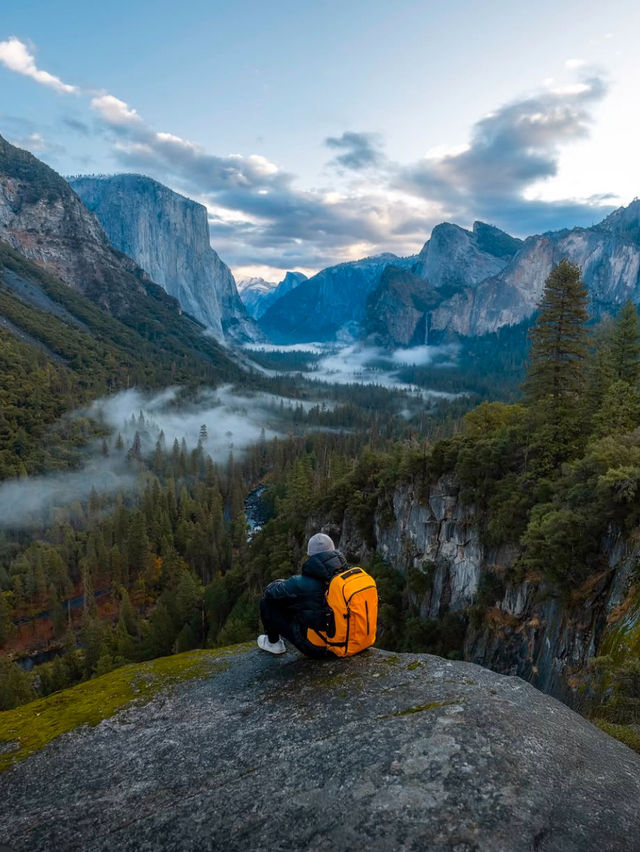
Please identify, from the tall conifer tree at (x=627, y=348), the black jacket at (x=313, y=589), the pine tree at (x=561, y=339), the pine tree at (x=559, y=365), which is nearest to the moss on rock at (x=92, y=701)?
the black jacket at (x=313, y=589)

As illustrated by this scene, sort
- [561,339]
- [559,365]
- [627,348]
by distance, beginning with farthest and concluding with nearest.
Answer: [627,348], [561,339], [559,365]

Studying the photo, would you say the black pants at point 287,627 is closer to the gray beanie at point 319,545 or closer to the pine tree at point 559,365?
the gray beanie at point 319,545

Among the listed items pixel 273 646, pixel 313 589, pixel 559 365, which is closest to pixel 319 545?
pixel 313 589

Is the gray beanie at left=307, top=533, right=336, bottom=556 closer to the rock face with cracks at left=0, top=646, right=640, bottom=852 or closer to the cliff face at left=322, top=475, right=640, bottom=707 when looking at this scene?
the rock face with cracks at left=0, top=646, right=640, bottom=852

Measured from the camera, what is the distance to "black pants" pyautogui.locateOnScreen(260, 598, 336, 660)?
8.99m

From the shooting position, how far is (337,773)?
Result: 242 inches

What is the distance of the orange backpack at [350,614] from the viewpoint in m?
8.45

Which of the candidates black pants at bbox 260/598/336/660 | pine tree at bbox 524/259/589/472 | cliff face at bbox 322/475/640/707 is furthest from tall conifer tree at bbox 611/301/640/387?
black pants at bbox 260/598/336/660

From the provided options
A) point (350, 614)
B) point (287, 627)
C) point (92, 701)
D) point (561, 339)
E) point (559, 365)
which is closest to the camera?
point (350, 614)

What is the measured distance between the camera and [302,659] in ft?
30.8

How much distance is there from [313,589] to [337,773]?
2.96m

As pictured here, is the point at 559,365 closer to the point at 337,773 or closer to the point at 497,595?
the point at 497,595

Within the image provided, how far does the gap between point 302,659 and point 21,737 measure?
187 inches

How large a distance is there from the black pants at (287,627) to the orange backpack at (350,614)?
129 millimetres
